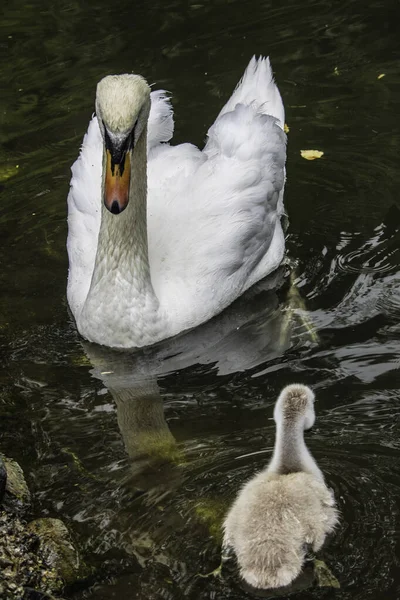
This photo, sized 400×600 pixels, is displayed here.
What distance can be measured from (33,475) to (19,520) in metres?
0.72

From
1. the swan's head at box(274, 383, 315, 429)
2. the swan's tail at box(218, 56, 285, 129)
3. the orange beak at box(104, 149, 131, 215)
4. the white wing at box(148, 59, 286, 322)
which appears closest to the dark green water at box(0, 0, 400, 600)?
the white wing at box(148, 59, 286, 322)

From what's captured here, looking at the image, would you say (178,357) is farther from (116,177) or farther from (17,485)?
(17,485)

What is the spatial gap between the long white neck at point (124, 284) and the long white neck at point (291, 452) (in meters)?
2.13

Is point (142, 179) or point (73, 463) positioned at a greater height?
point (142, 179)

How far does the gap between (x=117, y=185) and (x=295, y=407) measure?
6.28ft

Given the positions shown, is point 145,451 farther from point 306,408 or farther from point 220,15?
point 220,15

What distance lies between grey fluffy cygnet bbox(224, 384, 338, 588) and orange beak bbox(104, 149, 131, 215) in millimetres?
1683

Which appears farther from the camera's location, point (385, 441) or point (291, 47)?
point (291, 47)

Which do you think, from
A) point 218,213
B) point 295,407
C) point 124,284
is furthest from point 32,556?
point 218,213

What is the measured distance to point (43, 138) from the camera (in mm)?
10453

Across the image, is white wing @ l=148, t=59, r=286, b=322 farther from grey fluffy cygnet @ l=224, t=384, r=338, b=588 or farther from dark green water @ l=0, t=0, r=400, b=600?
grey fluffy cygnet @ l=224, t=384, r=338, b=588

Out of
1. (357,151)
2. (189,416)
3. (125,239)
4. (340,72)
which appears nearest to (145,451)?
(189,416)

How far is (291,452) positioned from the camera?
5.42 metres

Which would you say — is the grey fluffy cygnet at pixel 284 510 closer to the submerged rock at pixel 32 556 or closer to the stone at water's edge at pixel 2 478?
the submerged rock at pixel 32 556
